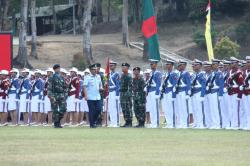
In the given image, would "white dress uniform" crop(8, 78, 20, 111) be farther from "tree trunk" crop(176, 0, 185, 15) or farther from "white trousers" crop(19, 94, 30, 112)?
"tree trunk" crop(176, 0, 185, 15)

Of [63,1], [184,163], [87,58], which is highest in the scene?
[63,1]

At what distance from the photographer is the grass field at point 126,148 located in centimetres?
1795

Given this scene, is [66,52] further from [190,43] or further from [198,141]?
[198,141]

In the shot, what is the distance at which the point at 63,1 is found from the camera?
95938 mm

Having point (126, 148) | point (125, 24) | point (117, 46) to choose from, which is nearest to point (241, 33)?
point (125, 24)

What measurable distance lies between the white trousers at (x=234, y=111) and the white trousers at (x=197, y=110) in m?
1.05

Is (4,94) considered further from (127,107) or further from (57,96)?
(127,107)

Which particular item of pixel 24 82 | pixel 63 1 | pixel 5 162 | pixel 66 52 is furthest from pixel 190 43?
pixel 5 162

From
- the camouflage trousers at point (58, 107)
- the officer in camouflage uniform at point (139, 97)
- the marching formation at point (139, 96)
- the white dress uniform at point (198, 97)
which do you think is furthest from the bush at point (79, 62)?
the white dress uniform at point (198, 97)

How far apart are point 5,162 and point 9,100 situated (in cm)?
1798

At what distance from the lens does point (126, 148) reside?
21.0 m

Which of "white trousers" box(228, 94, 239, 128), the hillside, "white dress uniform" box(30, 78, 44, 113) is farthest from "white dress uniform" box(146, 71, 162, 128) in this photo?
the hillside

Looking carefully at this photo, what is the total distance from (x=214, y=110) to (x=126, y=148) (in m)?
9.51

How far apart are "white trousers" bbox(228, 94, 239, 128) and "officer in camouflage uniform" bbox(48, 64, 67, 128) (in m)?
5.52
